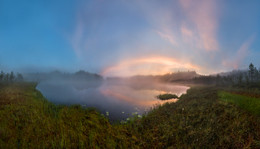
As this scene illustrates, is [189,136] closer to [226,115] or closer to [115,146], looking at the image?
[115,146]

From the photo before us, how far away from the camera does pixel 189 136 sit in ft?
21.2

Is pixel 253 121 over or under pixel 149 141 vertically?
over

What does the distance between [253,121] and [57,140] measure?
1333 cm

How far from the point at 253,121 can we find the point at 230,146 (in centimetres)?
442

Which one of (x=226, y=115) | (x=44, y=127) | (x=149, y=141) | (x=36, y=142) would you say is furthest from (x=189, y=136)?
(x=44, y=127)

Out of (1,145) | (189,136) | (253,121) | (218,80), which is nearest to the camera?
(1,145)

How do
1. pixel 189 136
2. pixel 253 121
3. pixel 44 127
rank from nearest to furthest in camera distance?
pixel 189 136 < pixel 44 127 < pixel 253 121

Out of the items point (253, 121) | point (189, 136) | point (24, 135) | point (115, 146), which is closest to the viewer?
point (115, 146)

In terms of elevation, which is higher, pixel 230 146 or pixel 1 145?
pixel 1 145

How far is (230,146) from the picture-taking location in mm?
5633

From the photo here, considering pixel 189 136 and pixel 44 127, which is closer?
pixel 189 136

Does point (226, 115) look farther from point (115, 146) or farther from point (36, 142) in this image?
point (36, 142)

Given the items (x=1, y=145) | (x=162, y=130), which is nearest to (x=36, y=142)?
(x=1, y=145)

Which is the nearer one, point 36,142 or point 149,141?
point 36,142
